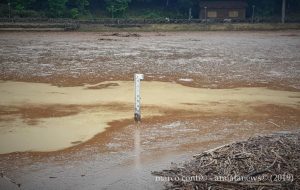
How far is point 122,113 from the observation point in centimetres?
940

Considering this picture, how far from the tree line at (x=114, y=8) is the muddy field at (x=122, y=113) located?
83.5ft

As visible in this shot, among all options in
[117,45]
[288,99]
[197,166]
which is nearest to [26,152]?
[197,166]

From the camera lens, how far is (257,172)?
5.06 m

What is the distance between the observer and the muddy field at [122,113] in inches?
238

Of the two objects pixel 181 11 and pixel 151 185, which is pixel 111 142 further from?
pixel 181 11

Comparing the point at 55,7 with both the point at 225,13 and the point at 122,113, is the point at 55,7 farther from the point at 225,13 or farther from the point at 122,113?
the point at 122,113

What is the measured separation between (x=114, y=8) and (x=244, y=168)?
143ft

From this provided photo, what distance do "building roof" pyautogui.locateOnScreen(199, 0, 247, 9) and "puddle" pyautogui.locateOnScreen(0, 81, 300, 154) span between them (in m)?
36.7

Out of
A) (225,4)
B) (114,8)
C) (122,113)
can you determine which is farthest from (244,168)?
(225,4)

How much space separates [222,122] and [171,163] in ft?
9.86

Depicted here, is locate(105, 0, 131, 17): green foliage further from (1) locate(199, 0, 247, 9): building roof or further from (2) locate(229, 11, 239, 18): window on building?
(2) locate(229, 11, 239, 18): window on building

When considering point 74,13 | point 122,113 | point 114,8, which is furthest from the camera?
point 114,8

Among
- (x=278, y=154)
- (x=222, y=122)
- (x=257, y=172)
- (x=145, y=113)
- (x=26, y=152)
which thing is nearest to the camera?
(x=257, y=172)

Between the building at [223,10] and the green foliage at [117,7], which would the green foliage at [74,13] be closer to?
the green foliage at [117,7]
